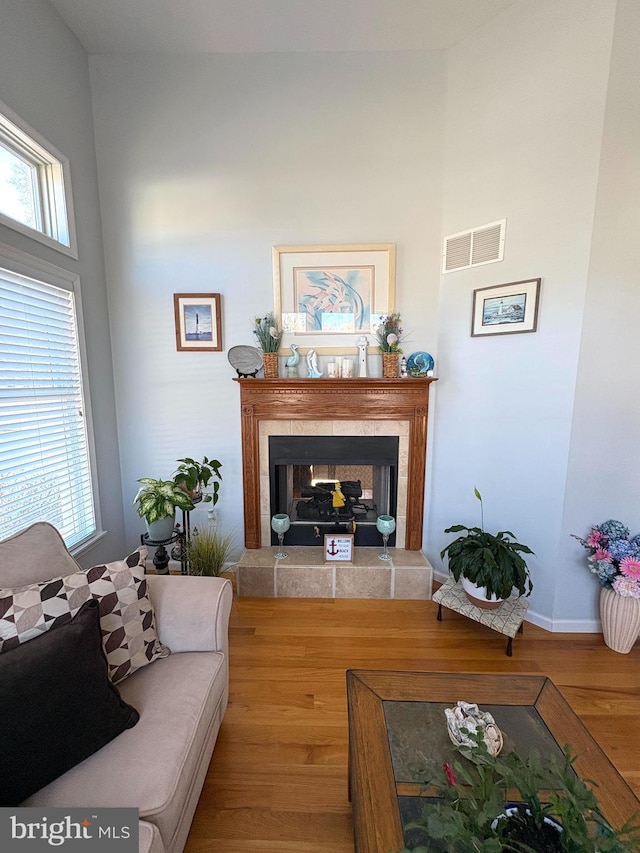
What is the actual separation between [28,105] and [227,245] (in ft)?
3.79

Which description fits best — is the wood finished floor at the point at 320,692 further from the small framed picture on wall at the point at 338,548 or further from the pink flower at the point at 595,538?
the pink flower at the point at 595,538

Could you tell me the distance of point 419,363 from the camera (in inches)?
96.7

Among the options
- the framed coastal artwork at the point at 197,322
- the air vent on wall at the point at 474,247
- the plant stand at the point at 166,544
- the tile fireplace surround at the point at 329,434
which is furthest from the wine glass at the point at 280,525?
the air vent on wall at the point at 474,247

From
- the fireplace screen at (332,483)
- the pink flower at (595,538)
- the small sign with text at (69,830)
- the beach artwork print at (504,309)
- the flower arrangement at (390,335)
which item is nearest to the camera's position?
the small sign with text at (69,830)

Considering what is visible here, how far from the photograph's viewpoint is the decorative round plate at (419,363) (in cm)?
245

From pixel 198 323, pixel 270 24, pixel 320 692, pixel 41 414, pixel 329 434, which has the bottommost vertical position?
pixel 320 692

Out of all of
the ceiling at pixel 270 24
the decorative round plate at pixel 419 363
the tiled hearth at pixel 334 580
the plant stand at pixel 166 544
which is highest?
the ceiling at pixel 270 24

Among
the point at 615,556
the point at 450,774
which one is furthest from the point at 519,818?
the point at 615,556

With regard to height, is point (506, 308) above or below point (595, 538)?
above

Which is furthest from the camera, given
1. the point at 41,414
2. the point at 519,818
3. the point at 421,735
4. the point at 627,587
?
the point at 41,414

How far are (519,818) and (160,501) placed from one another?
191cm

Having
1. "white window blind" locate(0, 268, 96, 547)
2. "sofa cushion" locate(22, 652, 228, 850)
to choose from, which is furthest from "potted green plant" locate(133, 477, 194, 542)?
"sofa cushion" locate(22, 652, 228, 850)

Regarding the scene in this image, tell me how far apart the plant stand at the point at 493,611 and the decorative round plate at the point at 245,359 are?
1.92 metres

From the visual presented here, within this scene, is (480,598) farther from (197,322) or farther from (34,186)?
(34,186)
